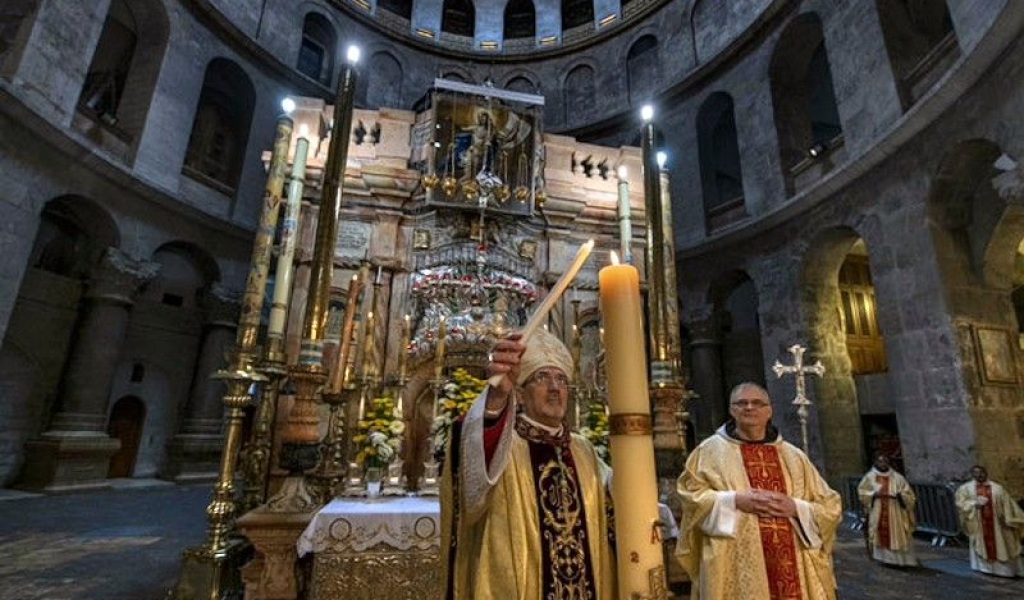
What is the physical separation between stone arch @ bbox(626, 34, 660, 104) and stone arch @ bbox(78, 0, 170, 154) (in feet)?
46.6

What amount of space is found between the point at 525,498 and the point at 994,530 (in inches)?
306

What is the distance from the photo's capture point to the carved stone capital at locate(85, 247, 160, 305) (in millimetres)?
11305

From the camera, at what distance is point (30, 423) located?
11.1 metres

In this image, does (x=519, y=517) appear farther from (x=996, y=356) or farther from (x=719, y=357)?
(x=719, y=357)

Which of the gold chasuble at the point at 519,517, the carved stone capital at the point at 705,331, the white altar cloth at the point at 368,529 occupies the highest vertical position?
the carved stone capital at the point at 705,331

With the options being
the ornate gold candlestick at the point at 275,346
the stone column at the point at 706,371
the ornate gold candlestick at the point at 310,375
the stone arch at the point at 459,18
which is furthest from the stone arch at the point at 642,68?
the ornate gold candlestick at the point at 310,375

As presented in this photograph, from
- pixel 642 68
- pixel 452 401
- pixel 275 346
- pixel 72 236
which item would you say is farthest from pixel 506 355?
pixel 642 68

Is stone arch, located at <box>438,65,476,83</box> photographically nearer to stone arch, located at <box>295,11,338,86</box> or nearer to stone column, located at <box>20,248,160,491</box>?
stone arch, located at <box>295,11,338,86</box>

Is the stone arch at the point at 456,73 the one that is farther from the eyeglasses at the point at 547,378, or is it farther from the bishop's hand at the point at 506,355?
the bishop's hand at the point at 506,355

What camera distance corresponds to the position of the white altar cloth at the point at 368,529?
338cm

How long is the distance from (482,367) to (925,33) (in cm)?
1223

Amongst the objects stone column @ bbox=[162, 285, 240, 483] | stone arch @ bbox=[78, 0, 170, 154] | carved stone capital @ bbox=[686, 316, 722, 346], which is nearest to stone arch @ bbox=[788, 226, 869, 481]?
carved stone capital @ bbox=[686, 316, 722, 346]

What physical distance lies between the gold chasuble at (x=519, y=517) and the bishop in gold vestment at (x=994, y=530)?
7360mm

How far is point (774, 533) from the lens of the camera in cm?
295
